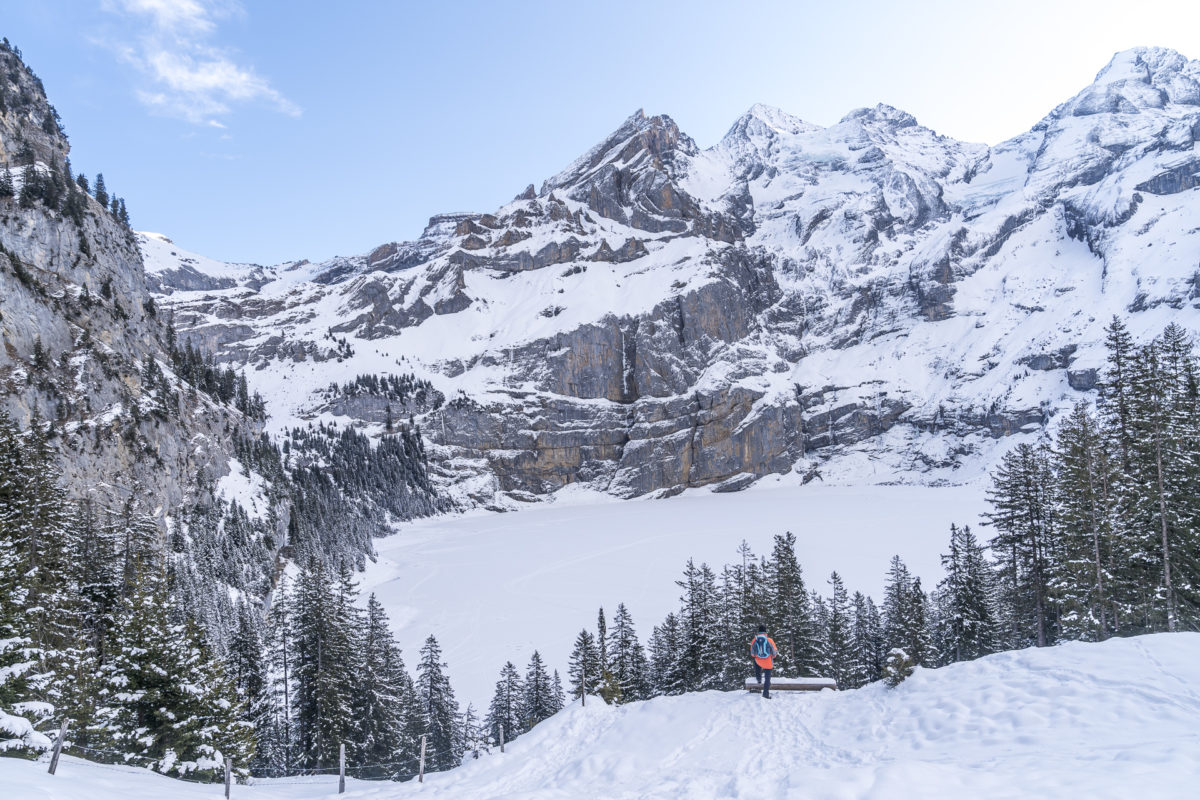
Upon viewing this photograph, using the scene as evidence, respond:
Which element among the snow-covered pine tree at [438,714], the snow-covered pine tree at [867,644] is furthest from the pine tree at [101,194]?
the snow-covered pine tree at [867,644]

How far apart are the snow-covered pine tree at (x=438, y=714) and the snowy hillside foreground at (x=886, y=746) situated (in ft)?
70.6

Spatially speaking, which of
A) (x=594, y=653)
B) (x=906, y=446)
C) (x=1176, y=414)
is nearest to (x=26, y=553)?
(x=594, y=653)

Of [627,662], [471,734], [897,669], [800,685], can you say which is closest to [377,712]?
[471,734]

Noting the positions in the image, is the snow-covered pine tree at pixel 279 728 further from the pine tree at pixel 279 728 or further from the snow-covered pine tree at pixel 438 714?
the snow-covered pine tree at pixel 438 714

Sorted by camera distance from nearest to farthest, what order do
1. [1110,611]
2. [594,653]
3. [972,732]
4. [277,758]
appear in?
[972,732], [1110,611], [277,758], [594,653]

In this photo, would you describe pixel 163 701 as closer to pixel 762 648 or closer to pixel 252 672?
pixel 252 672

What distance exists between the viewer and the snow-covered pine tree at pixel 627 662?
3728cm

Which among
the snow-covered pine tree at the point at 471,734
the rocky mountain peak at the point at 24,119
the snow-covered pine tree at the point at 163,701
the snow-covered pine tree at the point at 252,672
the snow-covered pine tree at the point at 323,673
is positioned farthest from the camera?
the rocky mountain peak at the point at 24,119

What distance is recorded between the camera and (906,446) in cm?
18188

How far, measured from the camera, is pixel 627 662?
3862 centimetres

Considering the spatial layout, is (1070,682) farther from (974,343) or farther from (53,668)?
(974,343)

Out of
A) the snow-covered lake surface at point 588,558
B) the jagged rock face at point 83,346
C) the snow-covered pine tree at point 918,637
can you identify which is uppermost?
the jagged rock face at point 83,346

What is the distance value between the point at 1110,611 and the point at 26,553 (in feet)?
133

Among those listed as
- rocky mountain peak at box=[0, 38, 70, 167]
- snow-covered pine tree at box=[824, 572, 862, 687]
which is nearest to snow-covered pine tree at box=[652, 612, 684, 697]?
snow-covered pine tree at box=[824, 572, 862, 687]
